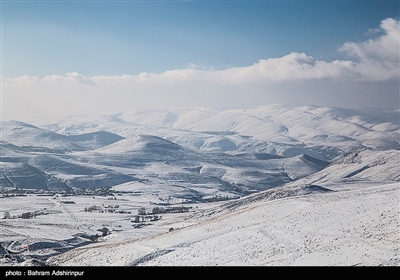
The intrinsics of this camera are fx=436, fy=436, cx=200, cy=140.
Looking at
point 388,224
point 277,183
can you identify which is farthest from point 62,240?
point 277,183

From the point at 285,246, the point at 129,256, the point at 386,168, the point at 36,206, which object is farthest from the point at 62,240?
the point at 386,168

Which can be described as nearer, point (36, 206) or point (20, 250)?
point (20, 250)

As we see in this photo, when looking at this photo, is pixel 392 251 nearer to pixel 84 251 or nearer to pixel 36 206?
pixel 84 251

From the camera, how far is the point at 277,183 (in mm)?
196250

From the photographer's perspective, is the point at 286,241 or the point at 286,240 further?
the point at 286,240

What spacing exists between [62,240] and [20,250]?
33.5ft

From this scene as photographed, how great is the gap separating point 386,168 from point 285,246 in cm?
12468

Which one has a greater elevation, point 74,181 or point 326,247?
point 326,247

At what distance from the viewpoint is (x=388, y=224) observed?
38.4m
